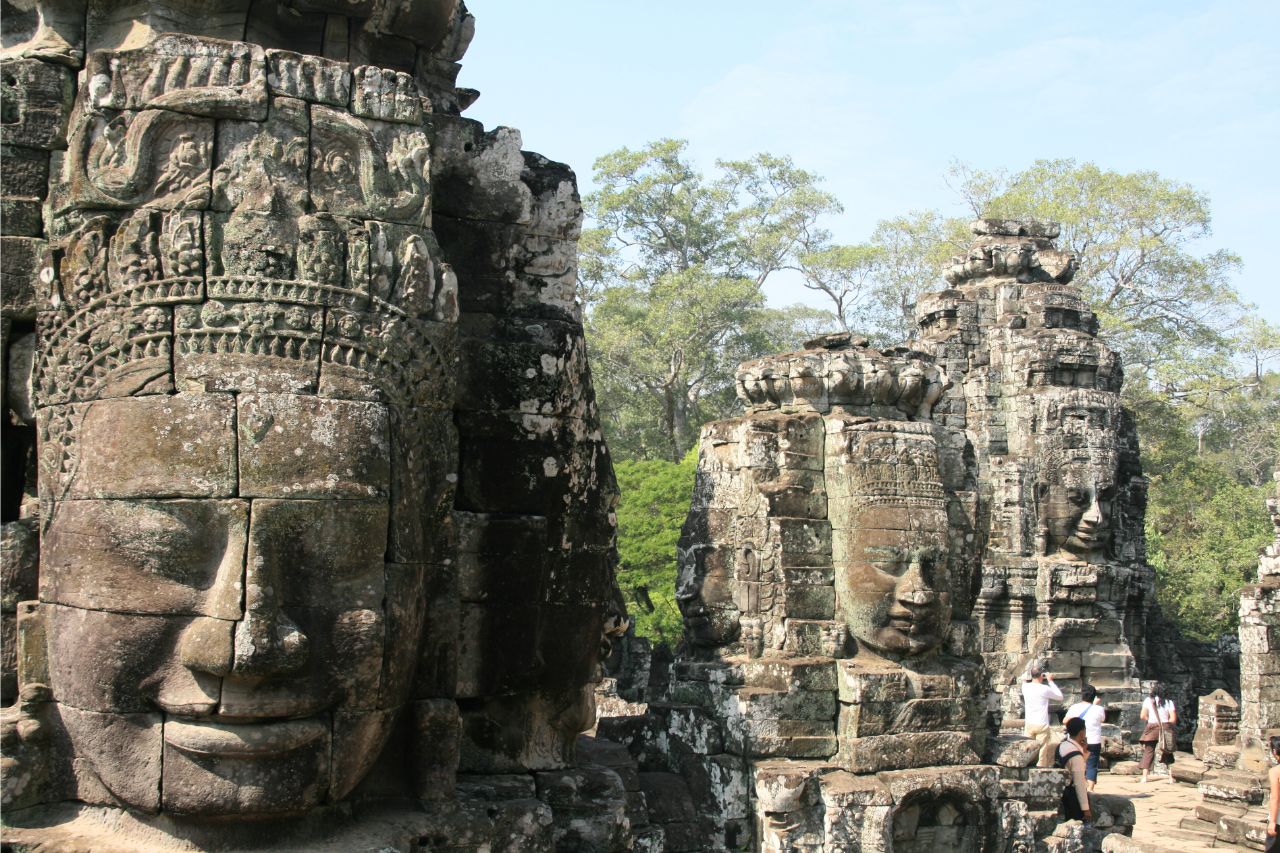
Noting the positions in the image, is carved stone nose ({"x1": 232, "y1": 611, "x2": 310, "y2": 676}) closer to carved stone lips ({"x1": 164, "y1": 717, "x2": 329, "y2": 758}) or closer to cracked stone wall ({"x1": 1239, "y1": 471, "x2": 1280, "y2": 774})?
carved stone lips ({"x1": 164, "y1": 717, "x2": 329, "y2": 758})

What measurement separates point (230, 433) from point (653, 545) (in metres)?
17.5

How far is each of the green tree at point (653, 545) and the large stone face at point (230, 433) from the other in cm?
1622

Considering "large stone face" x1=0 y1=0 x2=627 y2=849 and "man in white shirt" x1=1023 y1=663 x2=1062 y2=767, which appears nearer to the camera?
"large stone face" x1=0 y1=0 x2=627 y2=849

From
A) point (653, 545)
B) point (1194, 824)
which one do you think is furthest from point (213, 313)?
point (653, 545)

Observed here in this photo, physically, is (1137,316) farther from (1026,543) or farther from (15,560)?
(15,560)

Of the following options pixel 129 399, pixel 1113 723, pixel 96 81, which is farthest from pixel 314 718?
pixel 1113 723

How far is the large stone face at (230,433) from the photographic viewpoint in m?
3.73

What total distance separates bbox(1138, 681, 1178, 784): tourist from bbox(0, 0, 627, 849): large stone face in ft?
43.2

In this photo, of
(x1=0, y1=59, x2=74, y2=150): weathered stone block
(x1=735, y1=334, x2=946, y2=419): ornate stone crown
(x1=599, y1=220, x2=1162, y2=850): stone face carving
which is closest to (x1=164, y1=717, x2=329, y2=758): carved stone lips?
(x1=0, y1=59, x2=74, y2=150): weathered stone block

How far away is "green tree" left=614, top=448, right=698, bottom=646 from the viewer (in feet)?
67.7

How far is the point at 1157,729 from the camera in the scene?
1566cm

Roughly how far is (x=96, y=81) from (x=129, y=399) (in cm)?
100

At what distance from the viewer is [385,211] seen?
4.13 metres

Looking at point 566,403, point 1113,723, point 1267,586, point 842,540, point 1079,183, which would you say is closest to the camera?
point 566,403
